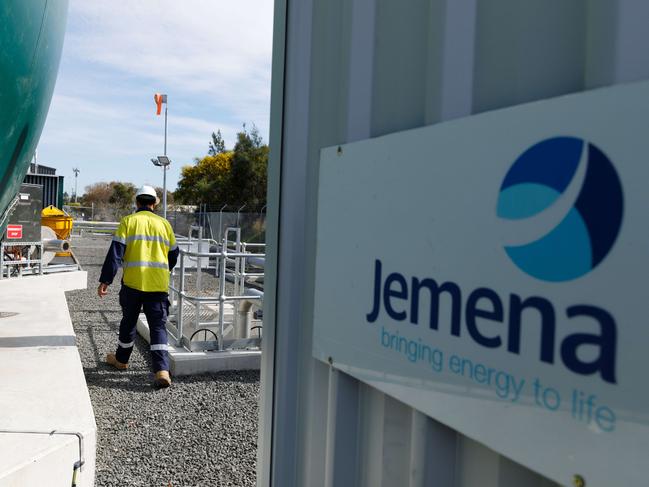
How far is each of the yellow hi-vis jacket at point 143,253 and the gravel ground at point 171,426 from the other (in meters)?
1.08

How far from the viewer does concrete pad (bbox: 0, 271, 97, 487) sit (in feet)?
10.2

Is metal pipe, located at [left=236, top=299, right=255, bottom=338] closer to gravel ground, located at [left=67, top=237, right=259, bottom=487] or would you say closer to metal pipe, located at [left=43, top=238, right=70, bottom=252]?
A: gravel ground, located at [left=67, top=237, right=259, bottom=487]

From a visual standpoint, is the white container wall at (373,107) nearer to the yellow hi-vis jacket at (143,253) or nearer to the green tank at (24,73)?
the green tank at (24,73)

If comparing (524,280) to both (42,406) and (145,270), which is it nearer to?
(42,406)

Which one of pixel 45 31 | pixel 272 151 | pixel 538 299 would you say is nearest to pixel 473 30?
pixel 538 299

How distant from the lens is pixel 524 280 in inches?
36.2

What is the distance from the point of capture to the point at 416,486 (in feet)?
4.05

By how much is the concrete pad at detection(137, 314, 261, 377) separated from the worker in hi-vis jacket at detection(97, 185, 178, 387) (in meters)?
0.44

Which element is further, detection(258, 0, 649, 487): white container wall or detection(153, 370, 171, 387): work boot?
detection(153, 370, 171, 387): work boot

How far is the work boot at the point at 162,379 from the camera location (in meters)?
5.93

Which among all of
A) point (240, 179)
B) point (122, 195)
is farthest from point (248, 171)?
point (122, 195)

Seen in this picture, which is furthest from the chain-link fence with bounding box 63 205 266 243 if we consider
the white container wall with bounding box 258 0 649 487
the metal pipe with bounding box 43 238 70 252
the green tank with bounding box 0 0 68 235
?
the white container wall with bounding box 258 0 649 487

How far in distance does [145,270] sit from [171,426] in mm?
1611

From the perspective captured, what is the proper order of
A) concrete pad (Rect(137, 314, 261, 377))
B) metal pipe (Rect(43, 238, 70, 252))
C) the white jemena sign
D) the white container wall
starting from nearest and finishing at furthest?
Answer: the white jemena sign < the white container wall < concrete pad (Rect(137, 314, 261, 377)) < metal pipe (Rect(43, 238, 70, 252))
